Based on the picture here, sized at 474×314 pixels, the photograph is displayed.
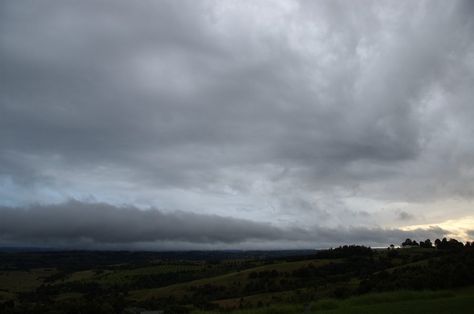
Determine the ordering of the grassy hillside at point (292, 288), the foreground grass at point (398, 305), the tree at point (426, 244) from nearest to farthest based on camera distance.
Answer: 1. the foreground grass at point (398, 305)
2. the grassy hillside at point (292, 288)
3. the tree at point (426, 244)

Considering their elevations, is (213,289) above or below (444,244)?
below

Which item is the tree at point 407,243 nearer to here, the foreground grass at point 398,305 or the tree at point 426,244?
the tree at point 426,244

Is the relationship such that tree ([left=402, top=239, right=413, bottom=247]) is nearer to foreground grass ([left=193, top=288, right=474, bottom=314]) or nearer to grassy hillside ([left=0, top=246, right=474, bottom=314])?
grassy hillside ([left=0, top=246, right=474, bottom=314])

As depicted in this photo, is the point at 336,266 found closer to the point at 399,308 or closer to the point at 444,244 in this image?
the point at 444,244

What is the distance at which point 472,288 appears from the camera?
132ft

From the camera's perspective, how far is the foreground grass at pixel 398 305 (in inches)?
1139

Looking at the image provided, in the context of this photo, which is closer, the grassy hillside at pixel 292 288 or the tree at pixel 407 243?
the grassy hillside at pixel 292 288

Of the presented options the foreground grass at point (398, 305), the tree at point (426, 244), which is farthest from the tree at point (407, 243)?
the foreground grass at point (398, 305)

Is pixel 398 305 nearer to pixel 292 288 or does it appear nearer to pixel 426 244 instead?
pixel 292 288

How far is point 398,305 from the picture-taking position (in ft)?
105

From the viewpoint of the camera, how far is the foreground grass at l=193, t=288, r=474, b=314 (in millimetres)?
28922

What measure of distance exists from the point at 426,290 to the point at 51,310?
37.4 meters

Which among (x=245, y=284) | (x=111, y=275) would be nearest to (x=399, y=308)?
(x=245, y=284)

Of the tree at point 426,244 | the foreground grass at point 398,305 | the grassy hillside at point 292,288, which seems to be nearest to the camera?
the foreground grass at point 398,305
